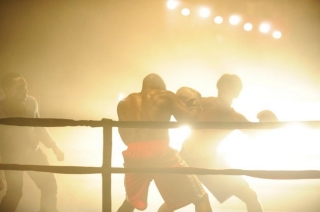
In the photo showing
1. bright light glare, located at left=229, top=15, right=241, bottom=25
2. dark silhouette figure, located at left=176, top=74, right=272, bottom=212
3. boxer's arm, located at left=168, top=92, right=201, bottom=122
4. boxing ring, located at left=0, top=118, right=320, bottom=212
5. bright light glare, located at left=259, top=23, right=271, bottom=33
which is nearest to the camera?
boxing ring, located at left=0, top=118, right=320, bottom=212

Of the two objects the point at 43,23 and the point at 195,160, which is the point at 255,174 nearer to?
the point at 195,160

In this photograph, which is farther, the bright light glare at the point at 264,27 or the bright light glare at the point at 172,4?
the bright light glare at the point at 172,4

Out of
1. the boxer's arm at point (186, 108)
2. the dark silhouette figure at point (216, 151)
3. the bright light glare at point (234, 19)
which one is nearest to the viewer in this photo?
the boxer's arm at point (186, 108)

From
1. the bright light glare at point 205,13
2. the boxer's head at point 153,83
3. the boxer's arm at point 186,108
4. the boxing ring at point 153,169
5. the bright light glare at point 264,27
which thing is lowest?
the boxing ring at point 153,169

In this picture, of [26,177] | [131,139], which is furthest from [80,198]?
[131,139]

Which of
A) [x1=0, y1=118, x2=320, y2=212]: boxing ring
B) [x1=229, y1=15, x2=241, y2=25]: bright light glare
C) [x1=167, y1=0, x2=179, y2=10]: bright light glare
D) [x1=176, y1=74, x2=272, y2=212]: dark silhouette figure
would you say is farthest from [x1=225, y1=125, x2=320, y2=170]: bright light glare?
[x1=0, y1=118, x2=320, y2=212]: boxing ring

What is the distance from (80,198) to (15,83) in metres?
2.86

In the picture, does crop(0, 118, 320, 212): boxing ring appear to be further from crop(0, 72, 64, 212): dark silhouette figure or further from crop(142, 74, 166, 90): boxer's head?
crop(0, 72, 64, 212): dark silhouette figure

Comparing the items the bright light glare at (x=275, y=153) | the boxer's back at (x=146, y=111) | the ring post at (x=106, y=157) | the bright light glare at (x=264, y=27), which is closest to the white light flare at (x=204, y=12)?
the bright light glare at (x=264, y=27)

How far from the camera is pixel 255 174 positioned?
2.09 metres

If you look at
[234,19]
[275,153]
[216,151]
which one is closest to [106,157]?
[216,151]

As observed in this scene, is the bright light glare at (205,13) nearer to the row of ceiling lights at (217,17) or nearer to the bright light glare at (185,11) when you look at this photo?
the row of ceiling lights at (217,17)

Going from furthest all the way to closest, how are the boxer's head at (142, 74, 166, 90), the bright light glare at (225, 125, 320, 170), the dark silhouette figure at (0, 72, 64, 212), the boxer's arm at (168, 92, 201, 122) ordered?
the bright light glare at (225, 125, 320, 170) → the dark silhouette figure at (0, 72, 64, 212) → the boxer's head at (142, 74, 166, 90) → the boxer's arm at (168, 92, 201, 122)

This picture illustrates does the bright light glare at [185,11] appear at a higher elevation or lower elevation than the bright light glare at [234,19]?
higher
